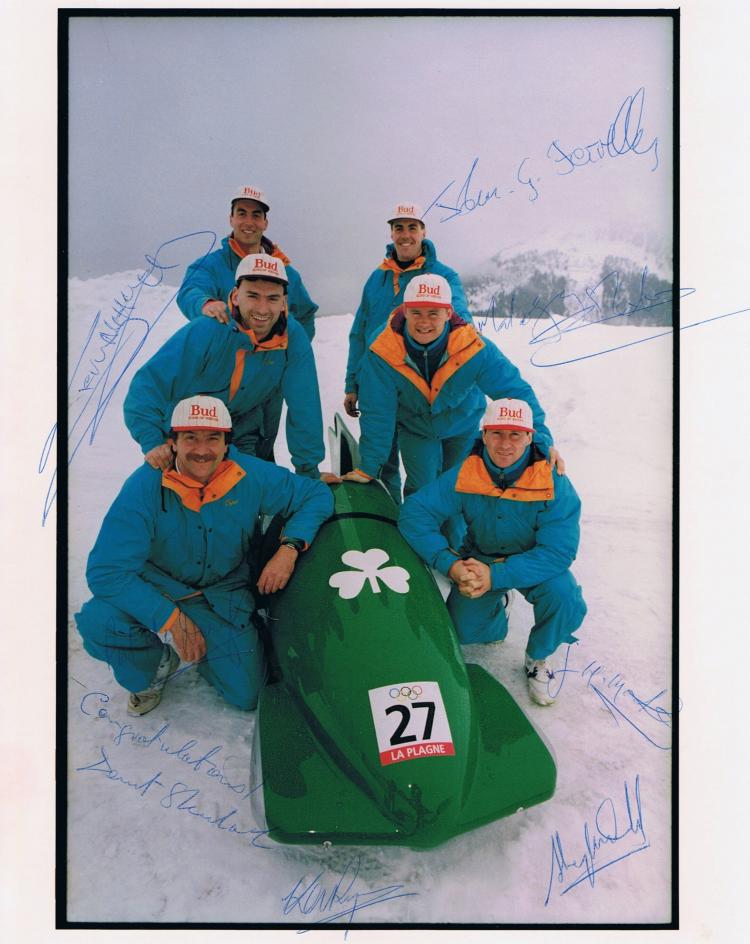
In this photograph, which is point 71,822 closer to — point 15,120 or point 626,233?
point 15,120

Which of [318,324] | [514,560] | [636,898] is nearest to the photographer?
[636,898]

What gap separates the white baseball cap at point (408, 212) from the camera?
3258 mm

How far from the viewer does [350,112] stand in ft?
10.5

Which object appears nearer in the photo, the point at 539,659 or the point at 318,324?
the point at 539,659

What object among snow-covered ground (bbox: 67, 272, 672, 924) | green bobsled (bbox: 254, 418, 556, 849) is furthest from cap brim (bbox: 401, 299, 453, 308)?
green bobsled (bbox: 254, 418, 556, 849)

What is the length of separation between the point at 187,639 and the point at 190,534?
1.34 feet

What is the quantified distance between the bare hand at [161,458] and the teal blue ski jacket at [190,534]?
1.0 inches
